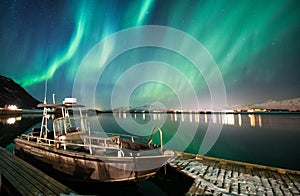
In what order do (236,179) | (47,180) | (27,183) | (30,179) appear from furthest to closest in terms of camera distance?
(236,179), (30,179), (47,180), (27,183)

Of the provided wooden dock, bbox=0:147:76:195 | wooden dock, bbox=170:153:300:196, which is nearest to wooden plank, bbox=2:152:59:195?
wooden dock, bbox=0:147:76:195

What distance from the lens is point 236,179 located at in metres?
8.36

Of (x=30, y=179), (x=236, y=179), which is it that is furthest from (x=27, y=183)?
(x=236, y=179)

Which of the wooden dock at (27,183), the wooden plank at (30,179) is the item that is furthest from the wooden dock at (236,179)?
the wooden plank at (30,179)

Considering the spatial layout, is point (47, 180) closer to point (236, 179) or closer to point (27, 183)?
point (27, 183)

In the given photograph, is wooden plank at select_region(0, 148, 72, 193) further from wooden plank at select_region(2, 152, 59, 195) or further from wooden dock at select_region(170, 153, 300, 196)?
wooden dock at select_region(170, 153, 300, 196)

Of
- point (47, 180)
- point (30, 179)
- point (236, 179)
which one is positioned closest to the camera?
point (47, 180)

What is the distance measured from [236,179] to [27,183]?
10.1m

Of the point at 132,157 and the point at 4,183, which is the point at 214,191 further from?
the point at 4,183

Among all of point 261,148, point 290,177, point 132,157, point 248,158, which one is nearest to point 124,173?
point 132,157

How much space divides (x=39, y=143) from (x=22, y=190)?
6.68 m

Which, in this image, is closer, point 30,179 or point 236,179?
point 30,179

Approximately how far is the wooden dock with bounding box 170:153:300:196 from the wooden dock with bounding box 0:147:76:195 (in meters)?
5.84

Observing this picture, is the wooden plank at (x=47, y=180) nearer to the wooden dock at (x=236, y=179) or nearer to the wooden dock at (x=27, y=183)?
the wooden dock at (x=27, y=183)
